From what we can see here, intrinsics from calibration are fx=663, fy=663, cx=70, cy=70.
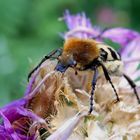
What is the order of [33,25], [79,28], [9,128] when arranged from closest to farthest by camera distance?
1. [9,128]
2. [79,28]
3. [33,25]

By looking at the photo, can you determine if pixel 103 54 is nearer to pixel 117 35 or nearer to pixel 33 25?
pixel 117 35

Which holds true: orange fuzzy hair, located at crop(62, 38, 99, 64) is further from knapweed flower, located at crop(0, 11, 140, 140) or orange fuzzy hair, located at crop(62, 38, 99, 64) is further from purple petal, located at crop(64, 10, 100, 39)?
purple petal, located at crop(64, 10, 100, 39)

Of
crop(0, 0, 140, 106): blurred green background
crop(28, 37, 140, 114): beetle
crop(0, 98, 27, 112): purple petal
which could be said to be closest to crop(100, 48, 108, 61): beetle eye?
crop(28, 37, 140, 114): beetle

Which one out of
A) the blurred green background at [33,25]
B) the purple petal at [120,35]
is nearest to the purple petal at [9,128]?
the purple petal at [120,35]

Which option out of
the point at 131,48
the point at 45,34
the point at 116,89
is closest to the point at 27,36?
the point at 45,34

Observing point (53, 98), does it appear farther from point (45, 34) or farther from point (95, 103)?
point (45, 34)

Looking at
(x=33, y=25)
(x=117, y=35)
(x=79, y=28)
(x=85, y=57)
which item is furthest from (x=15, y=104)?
(x=33, y=25)
